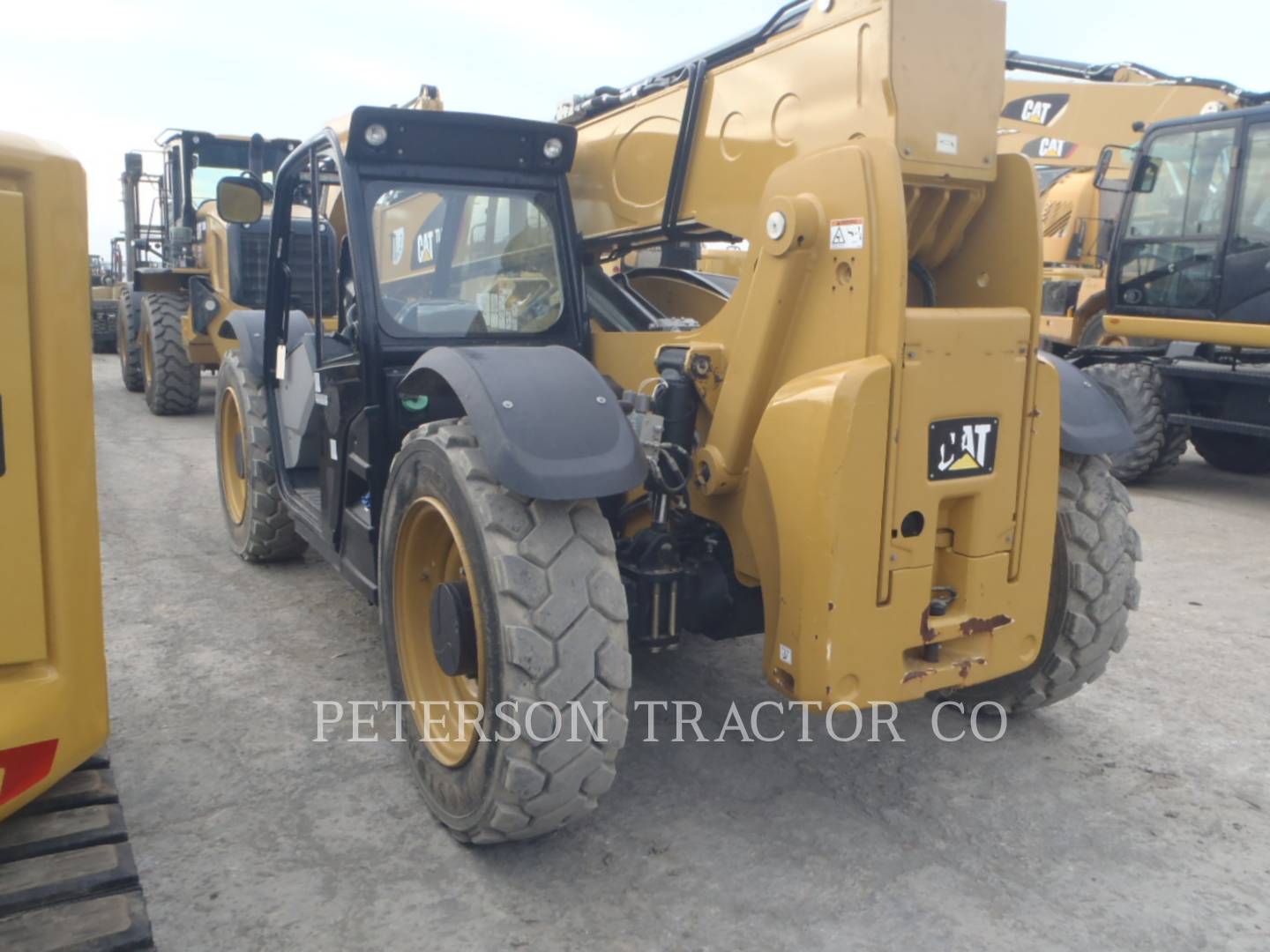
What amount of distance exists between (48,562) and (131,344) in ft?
39.6

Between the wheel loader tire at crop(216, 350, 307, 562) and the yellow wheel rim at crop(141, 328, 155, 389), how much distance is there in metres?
5.66

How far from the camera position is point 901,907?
2.59m

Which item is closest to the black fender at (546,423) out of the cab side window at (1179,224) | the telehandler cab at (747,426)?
the telehandler cab at (747,426)

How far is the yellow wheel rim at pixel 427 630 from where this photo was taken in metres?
3.02

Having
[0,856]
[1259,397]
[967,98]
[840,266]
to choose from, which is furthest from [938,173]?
[1259,397]

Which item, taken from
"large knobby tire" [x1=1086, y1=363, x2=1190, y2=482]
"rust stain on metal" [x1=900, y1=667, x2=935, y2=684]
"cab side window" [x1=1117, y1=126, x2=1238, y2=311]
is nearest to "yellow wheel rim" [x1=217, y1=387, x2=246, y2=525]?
"rust stain on metal" [x1=900, y1=667, x2=935, y2=684]

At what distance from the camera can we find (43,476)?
1.59m

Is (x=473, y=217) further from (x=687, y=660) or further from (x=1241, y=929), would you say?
(x=1241, y=929)

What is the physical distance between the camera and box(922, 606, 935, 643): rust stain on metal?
8.87 ft

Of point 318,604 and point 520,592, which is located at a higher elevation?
point 520,592

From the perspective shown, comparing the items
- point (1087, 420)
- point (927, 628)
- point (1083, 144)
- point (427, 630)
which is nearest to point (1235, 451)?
point (1083, 144)

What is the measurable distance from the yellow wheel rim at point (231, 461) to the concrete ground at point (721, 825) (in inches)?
47.9

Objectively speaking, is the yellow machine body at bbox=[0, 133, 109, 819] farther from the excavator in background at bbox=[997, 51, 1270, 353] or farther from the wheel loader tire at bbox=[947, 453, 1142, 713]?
the excavator in background at bbox=[997, 51, 1270, 353]

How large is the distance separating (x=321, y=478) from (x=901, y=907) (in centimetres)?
269
